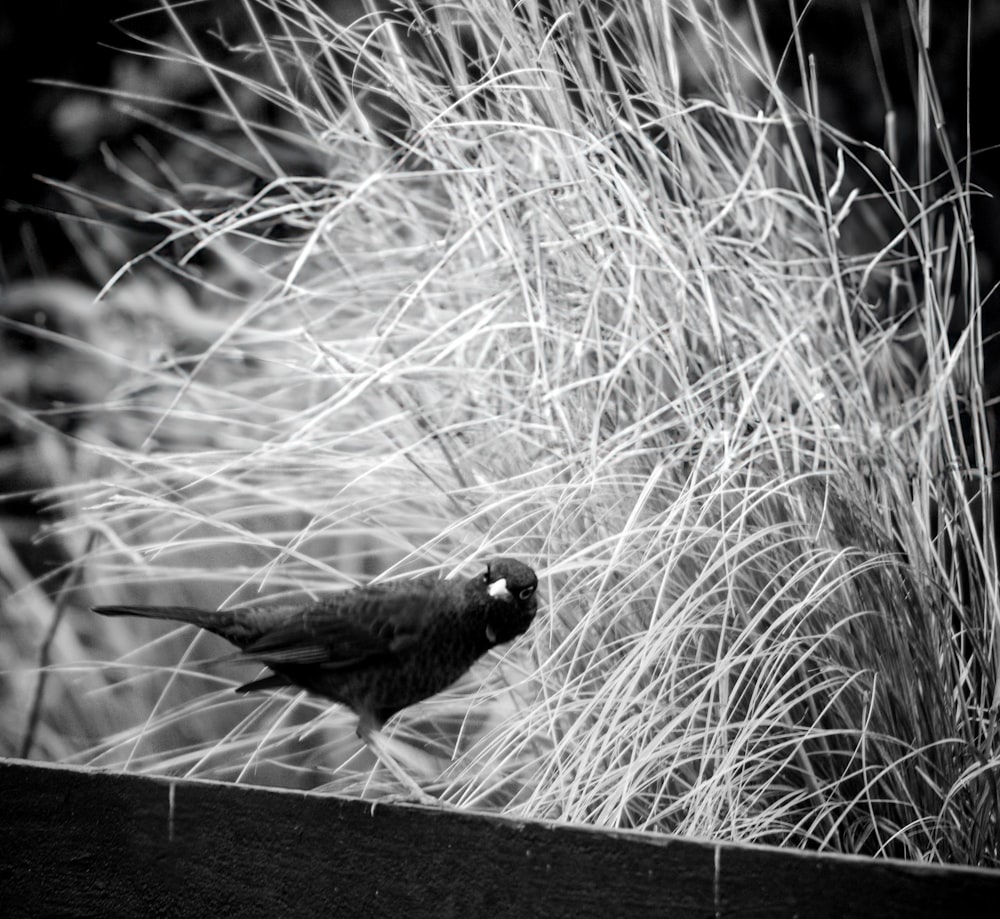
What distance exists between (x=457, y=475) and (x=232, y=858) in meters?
0.53

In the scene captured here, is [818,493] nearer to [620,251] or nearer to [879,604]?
[879,604]

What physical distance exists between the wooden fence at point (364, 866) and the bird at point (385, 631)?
3.5 inches

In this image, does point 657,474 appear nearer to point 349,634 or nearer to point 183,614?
point 349,634

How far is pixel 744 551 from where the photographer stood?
135 cm

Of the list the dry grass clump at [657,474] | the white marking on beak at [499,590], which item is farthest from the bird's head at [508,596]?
the dry grass clump at [657,474]

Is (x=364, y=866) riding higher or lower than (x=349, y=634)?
lower

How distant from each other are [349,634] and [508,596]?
A: 151mm

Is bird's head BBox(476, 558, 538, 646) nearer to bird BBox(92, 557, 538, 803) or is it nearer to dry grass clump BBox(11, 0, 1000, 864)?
bird BBox(92, 557, 538, 803)

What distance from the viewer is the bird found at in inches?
41.6

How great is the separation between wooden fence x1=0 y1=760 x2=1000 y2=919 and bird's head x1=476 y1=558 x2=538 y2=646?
164 mm

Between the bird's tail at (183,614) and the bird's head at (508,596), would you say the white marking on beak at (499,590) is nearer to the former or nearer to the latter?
the bird's head at (508,596)

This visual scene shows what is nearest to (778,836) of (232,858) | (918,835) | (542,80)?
(918,835)

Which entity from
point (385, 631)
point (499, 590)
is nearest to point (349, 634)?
point (385, 631)

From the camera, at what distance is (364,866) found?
3.42 ft
